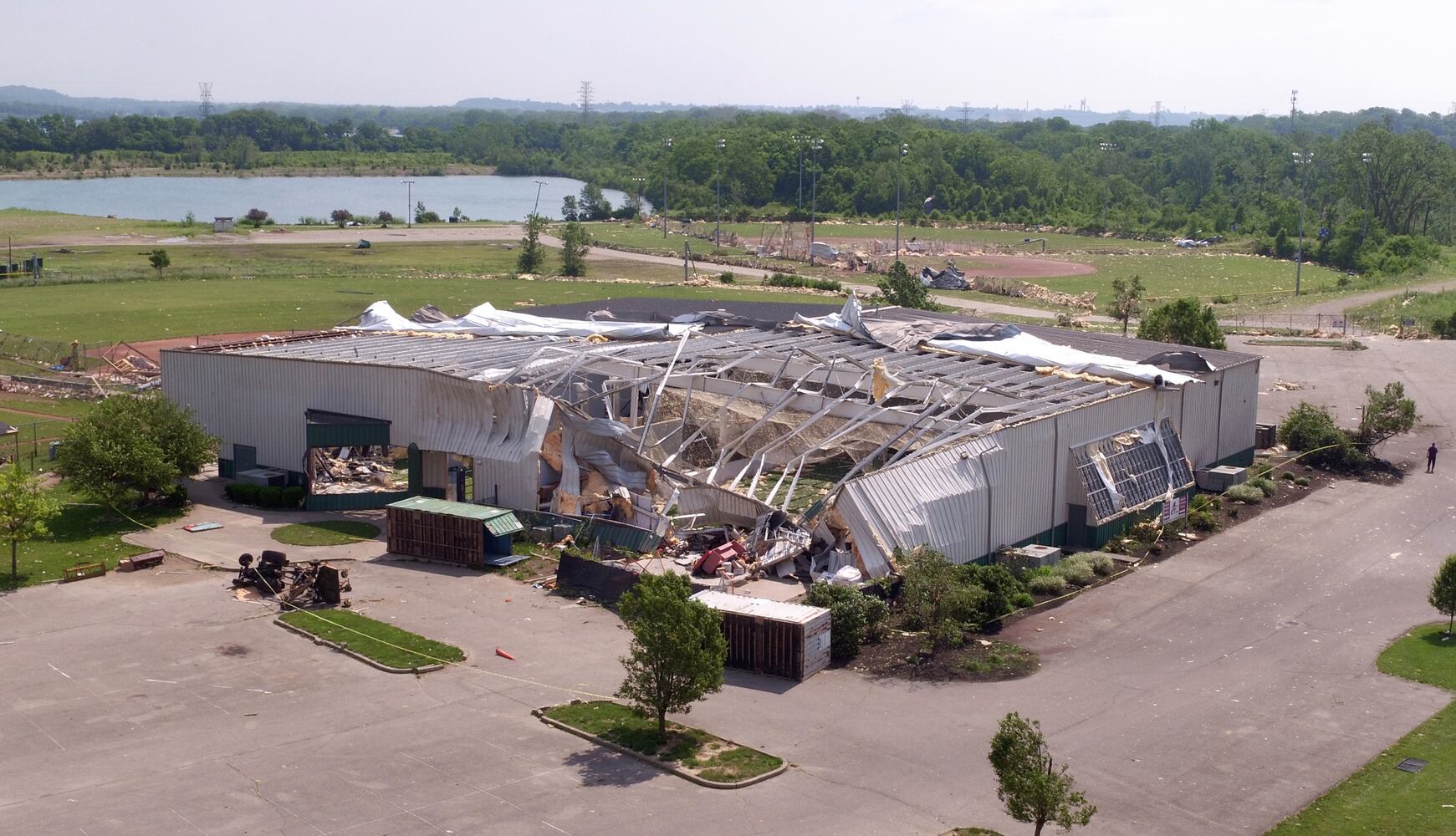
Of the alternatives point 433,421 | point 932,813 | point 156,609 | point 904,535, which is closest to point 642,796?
point 932,813

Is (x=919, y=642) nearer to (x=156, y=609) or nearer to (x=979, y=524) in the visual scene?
(x=979, y=524)

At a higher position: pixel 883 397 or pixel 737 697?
pixel 883 397

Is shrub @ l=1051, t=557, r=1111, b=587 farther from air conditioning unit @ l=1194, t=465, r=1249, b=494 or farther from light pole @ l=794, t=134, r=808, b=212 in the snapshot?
light pole @ l=794, t=134, r=808, b=212

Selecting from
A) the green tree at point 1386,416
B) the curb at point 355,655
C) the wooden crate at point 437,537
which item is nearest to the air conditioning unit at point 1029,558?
the wooden crate at point 437,537

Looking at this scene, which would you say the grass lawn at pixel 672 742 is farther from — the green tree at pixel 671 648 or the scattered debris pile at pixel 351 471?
the scattered debris pile at pixel 351 471

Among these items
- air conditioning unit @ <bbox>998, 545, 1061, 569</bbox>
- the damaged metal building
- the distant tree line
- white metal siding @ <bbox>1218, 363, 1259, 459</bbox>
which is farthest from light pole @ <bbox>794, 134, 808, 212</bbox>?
air conditioning unit @ <bbox>998, 545, 1061, 569</bbox>

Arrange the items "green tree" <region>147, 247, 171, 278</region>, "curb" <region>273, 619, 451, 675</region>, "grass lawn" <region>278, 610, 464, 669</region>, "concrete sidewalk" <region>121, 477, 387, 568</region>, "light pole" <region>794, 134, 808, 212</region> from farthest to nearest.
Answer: "light pole" <region>794, 134, 808, 212</region> → "green tree" <region>147, 247, 171, 278</region> → "concrete sidewalk" <region>121, 477, 387, 568</region> → "grass lawn" <region>278, 610, 464, 669</region> → "curb" <region>273, 619, 451, 675</region>

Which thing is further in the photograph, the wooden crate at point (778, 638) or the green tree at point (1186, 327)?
the green tree at point (1186, 327)
